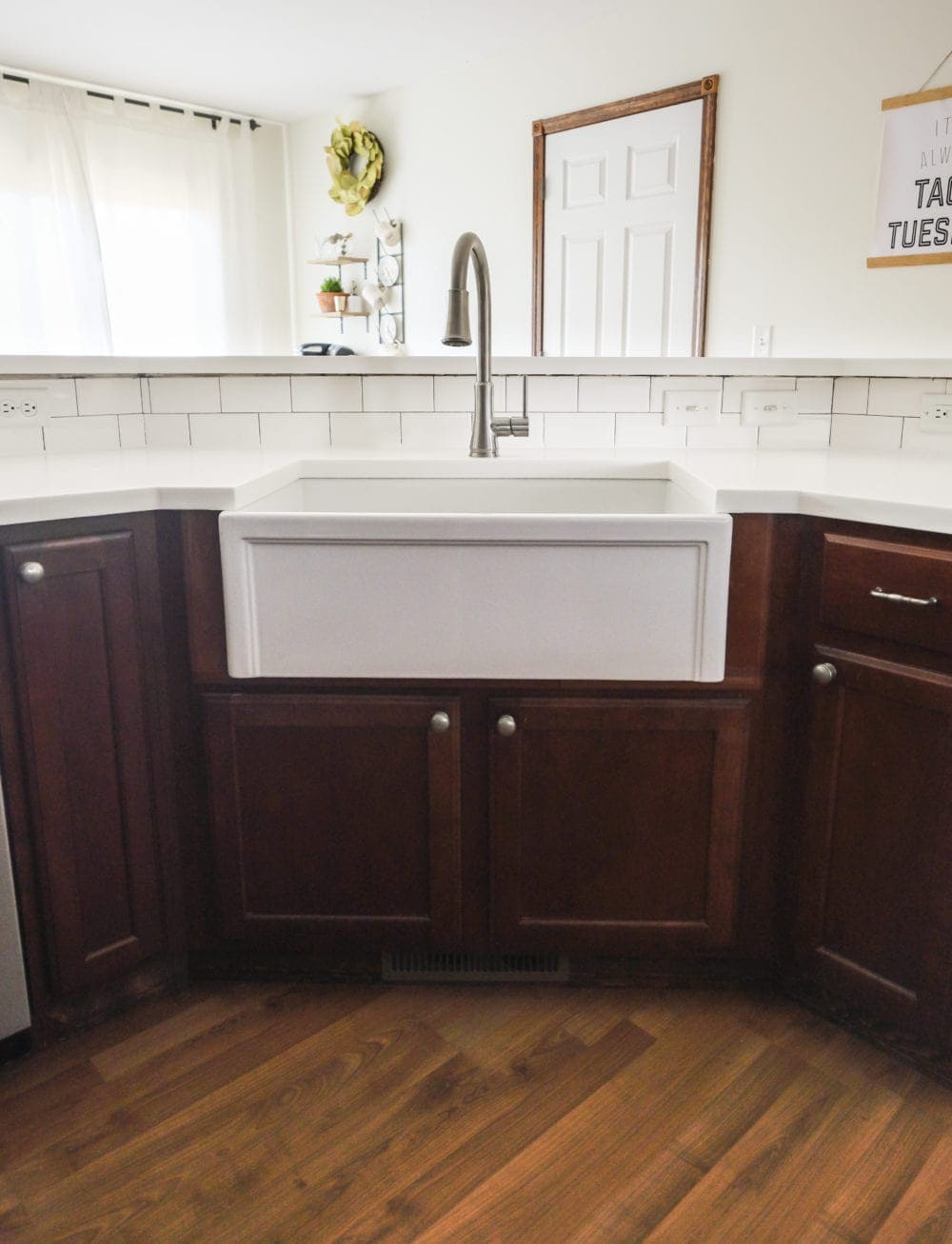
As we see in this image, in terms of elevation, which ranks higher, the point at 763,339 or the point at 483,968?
the point at 763,339

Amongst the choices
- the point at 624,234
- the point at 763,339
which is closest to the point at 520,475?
the point at 763,339

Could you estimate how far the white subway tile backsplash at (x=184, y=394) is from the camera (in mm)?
1768

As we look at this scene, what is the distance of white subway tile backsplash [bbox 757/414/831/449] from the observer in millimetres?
1783

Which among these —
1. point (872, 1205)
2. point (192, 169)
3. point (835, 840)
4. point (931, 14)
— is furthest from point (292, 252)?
point (872, 1205)

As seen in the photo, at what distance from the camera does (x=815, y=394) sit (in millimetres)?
1781

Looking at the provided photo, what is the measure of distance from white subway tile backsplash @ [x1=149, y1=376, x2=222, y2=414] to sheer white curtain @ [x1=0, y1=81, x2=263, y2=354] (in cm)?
334

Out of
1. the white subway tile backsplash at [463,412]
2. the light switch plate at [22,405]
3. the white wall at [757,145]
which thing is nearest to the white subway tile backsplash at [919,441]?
the white subway tile backsplash at [463,412]

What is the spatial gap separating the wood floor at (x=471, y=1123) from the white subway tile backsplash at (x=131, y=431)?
1.02 meters

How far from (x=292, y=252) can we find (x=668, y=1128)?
5.31 meters

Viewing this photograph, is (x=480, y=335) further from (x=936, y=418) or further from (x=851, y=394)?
(x=936, y=418)

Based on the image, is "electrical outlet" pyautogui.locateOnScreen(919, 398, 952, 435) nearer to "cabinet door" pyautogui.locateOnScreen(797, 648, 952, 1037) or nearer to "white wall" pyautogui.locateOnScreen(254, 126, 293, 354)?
"cabinet door" pyautogui.locateOnScreen(797, 648, 952, 1037)

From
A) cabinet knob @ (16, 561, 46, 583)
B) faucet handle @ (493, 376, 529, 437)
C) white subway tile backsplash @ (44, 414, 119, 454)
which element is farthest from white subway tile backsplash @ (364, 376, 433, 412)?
cabinet knob @ (16, 561, 46, 583)

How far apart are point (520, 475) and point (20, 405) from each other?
2.96ft

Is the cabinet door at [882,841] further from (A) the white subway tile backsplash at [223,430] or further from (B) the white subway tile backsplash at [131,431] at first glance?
(B) the white subway tile backsplash at [131,431]
